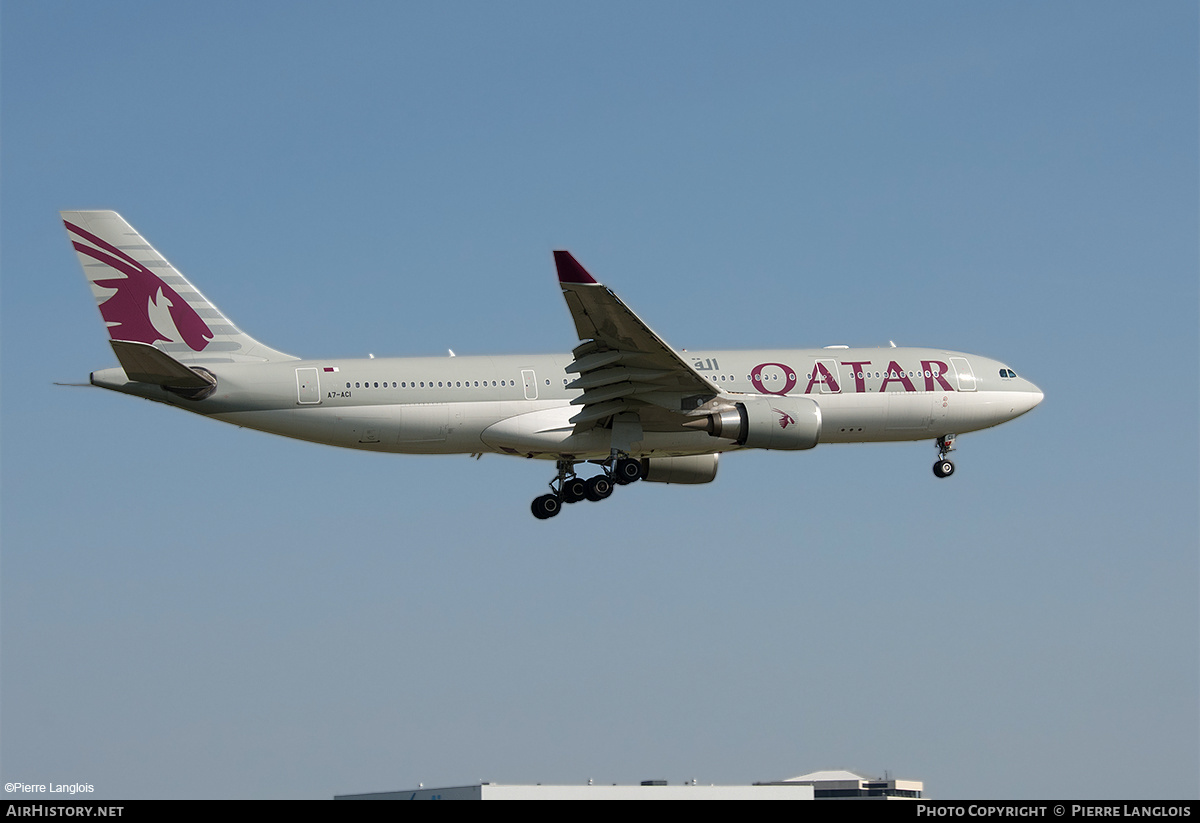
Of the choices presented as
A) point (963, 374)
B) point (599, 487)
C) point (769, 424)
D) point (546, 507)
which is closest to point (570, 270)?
point (769, 424)

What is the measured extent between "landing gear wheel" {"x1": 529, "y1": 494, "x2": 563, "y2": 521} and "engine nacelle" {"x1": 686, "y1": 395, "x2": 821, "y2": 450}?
6.91m

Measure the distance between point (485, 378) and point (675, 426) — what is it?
6.81 m

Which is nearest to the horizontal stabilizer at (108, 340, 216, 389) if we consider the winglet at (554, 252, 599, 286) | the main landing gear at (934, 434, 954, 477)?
the winglet at (554, 252, 599, 286)

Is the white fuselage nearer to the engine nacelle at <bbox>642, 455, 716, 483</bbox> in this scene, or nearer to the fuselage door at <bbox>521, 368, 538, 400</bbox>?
the fuselage door at <bbox>521, 368, 538, 400</bbox>

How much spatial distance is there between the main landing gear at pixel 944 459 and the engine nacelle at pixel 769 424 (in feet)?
27.0

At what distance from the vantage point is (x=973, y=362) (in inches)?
2185

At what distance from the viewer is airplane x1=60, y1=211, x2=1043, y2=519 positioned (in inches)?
1897

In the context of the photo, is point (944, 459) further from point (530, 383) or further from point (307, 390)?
point (307, 390)

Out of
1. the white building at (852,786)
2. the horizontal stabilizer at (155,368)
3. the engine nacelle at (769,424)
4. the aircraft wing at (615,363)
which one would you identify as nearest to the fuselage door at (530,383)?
the aircraft wing at (615,363)

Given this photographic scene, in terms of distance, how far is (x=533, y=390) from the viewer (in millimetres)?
50594

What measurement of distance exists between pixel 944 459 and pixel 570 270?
65.5 ft
